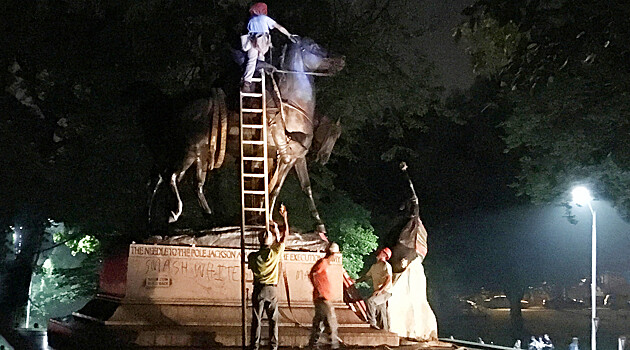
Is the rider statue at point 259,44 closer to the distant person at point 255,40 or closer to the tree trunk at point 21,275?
the distant person at point 255,40

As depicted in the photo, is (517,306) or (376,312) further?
(517,306)

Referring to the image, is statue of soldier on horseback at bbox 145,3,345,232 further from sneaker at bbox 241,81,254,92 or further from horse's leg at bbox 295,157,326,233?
horse's leg at bbox 295,157,326,233

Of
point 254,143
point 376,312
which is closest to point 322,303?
point 254,143

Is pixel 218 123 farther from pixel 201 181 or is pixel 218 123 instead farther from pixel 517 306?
pixel 517 306

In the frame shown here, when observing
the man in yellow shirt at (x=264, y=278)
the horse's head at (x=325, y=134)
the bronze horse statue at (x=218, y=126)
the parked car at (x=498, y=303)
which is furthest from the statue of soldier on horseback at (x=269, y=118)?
the parked car at (x=498, y=303)

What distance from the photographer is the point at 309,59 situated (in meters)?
13.7

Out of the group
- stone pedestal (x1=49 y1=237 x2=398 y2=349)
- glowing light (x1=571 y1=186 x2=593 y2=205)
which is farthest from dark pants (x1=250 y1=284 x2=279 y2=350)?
glowing light (x1=571 y1=186 x2=593 y2=205)

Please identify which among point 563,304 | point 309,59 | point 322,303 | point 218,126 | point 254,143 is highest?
point 309,59

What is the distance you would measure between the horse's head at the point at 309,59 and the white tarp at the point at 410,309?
3.65 meters

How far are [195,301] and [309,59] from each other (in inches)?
168

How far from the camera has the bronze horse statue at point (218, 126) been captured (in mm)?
13469

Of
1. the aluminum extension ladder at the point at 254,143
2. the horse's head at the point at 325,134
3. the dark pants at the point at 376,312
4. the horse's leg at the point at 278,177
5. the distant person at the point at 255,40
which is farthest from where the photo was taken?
the horse's head at the point at 325,134

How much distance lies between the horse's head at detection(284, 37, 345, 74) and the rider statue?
0.17m

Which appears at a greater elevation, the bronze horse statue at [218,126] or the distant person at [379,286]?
the bronze horse statue at [218,126]
